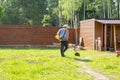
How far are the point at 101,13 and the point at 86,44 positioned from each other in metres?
25.8

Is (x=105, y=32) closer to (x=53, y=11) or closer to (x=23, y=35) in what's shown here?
(x=23, y=35)

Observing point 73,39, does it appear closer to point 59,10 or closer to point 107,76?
point 107,76

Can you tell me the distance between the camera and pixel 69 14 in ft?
182

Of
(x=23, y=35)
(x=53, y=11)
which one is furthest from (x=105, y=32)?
(x=53, y=11)

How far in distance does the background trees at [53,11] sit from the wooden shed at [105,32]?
912 inches

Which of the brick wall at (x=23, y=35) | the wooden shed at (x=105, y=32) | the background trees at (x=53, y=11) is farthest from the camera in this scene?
the background trees at (x=53, y=11)

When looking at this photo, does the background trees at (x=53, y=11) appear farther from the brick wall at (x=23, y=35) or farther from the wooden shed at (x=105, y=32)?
the wooden shed at (x=105, y=32)

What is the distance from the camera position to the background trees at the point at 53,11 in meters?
55.0

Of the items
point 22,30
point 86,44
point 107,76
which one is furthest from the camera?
point 22,30

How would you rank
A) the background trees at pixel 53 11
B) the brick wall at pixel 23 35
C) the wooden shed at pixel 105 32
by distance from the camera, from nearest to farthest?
the wooden shed at pixel 105 32 < the brick wall at pixel 23 35 < the background trees at pixel 53 11

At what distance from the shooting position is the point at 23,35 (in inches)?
1350

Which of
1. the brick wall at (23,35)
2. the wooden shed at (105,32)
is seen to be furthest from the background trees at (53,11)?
the wooden shed at (105,32)

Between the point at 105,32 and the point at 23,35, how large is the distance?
902 centimetres

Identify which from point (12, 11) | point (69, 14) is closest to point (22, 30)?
point (69, 14)
